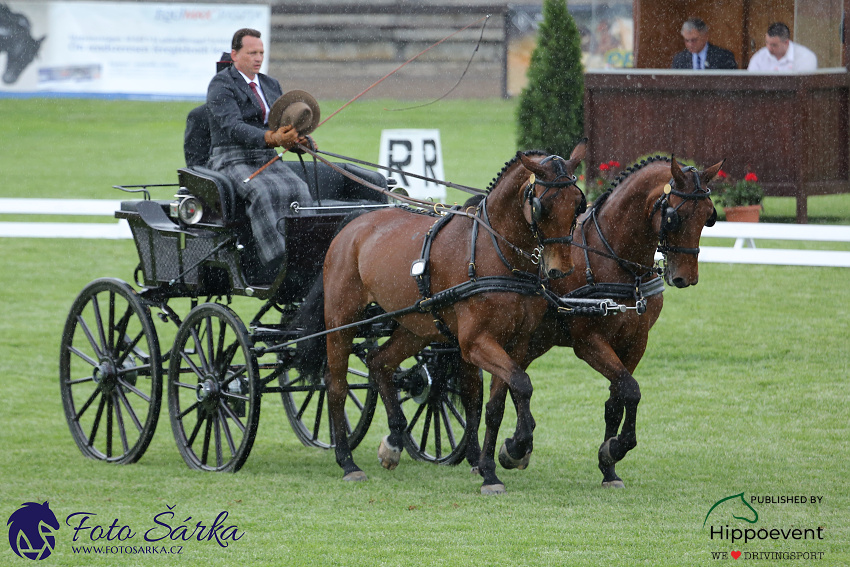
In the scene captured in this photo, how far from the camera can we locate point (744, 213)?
1342cm

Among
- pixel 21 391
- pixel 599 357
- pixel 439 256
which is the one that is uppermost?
pixel 439 256

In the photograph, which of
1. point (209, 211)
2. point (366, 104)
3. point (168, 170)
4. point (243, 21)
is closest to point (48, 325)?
point (209, 211)

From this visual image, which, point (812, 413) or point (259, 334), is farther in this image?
point (812, 413)

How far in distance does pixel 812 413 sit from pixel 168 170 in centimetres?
1344

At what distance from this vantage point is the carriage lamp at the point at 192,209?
7188 mm

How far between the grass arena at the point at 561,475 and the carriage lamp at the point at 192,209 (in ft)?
4.61

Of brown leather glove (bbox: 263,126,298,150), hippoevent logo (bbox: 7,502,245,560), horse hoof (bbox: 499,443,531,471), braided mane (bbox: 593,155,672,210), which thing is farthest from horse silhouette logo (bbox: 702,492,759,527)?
brown leather glove (bbox: 263,126,298,150)

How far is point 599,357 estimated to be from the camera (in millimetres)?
6395

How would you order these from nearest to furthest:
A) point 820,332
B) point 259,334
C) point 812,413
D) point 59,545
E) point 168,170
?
point 59,545 < point 259,334 < point 812,413 < point 820,332 < point 168,170

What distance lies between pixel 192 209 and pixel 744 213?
7726 mm

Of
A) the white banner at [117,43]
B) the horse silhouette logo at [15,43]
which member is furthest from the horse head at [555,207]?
the horse silhouette logo at [15,43]

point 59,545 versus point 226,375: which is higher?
point 226,375

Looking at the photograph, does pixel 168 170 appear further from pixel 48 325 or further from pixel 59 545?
pixel 59 545

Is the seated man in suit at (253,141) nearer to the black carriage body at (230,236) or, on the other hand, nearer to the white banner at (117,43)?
the black carriage body at (230,236)
